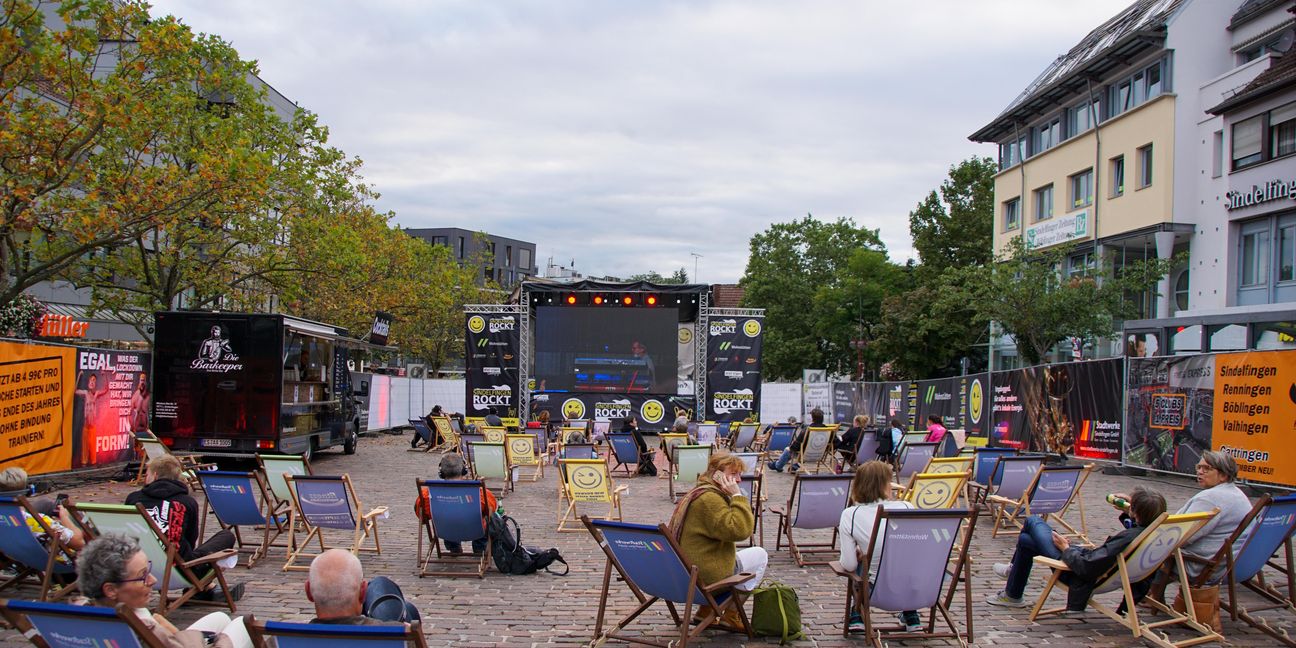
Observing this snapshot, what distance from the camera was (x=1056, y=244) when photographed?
112ft

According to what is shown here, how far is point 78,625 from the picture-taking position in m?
3.24

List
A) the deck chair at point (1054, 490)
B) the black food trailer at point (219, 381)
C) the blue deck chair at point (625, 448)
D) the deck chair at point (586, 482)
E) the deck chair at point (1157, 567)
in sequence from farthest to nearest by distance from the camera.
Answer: the blue deck chair at point (625, 448) → the black food trailer at point (219, 381) → the deck chair at point (586, 482) → the deck chair at point (1054, 490) → the deck chair at point (1157, 567)

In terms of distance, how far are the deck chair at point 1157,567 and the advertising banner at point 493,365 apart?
72.8 feet

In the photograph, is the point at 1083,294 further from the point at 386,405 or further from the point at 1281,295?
the point at 386,405

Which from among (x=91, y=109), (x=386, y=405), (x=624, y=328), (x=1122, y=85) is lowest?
(x=386, y=405)

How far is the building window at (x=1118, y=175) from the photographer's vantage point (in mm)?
30688

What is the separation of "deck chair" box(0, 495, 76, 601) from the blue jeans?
6.22 metres

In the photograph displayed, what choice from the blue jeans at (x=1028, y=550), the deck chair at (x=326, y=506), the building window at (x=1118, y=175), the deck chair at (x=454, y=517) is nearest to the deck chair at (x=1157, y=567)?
the blue jeans at (x=1028, y=550)

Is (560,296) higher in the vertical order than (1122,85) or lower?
lower

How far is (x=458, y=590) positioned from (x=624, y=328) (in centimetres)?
1884

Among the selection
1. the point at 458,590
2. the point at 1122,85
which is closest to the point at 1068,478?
the point at 458,590

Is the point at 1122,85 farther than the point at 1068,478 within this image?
Yes

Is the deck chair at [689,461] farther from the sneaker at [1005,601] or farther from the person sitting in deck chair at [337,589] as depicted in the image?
the person sitting in deck chair at [337,589]

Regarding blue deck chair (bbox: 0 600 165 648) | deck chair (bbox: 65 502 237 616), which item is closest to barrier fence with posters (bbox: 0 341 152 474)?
deck chair (bbox: 65 502 237 616)
